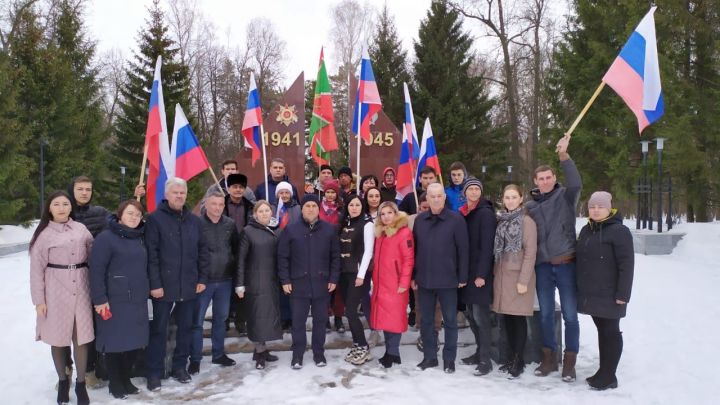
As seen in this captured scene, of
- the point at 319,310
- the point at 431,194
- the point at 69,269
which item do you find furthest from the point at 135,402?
the point at 431,194

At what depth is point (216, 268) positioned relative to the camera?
4578 mm

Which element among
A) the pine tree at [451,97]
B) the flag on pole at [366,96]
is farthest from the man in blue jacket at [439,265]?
the pine tree at [451,97]

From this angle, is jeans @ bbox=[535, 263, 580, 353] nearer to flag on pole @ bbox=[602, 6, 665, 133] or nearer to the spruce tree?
flag on pole @ bbox=[602, 6, 665, 133]

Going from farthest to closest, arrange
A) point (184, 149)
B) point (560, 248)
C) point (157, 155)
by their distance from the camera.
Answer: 1. point (184, 149)
2. point (157, 155)
3. point (560, 248)

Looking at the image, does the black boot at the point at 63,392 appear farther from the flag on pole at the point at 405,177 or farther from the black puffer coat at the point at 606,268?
the flag on pole at the point at 405,177

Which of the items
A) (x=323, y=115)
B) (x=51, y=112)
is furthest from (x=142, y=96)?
(x=323, y=115)

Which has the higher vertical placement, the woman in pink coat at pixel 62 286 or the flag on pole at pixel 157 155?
the flag on pole at pixel 157 155

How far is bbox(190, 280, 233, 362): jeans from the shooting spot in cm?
460

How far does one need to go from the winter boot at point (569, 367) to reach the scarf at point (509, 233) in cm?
108

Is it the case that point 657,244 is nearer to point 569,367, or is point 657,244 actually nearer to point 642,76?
point 642,76

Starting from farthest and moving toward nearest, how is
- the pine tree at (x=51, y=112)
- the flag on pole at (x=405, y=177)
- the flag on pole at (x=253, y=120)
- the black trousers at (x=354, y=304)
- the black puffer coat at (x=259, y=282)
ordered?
the pine tree at (x=51, y=112), the flag on pole at (x=405, y=177), the flag on pole at (x=253, y=120), the black trousers at (x=354, y=304), the black puffer coat at (x=259, y=282)

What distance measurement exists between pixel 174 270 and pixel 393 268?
2031mm

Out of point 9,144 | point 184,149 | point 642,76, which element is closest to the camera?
point 642,76

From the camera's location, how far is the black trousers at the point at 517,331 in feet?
14.6
